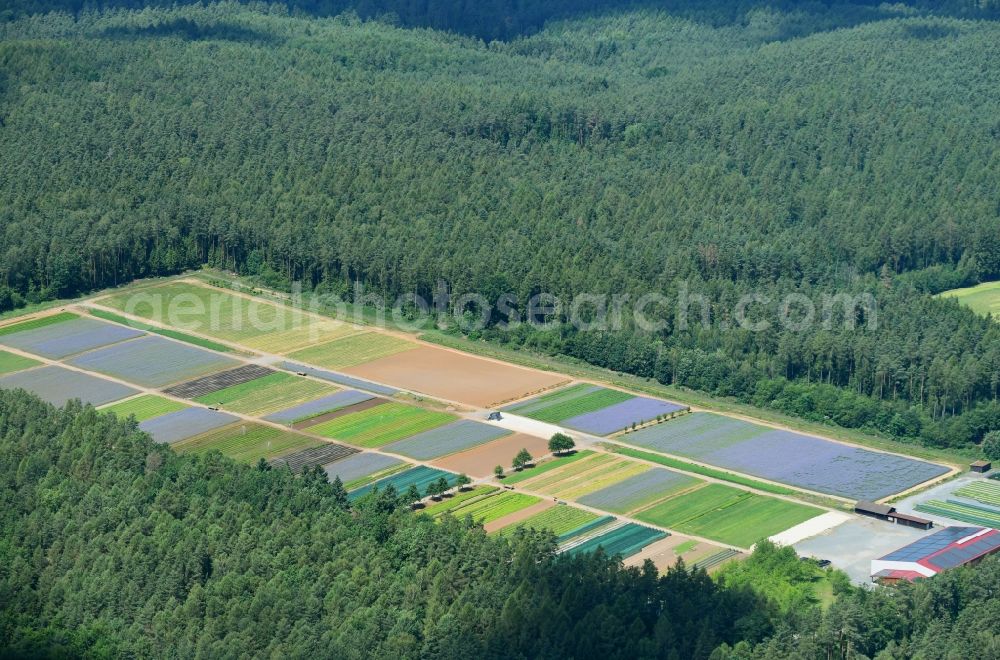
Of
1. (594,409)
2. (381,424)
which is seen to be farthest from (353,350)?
(594,409)

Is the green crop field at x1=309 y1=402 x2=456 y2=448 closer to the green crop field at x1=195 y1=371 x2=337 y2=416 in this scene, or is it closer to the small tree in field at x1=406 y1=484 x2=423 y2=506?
the green crop field at x1=195 y1=371 x2=337 y2=416

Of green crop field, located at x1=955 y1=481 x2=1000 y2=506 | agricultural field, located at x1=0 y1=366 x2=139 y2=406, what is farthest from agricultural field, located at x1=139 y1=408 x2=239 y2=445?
green crop field, located at x1=955 y1=481 x2=1000 y2=506

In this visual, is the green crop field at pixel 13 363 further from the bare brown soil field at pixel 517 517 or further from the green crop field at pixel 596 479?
the bare brown soil field at pixel 517 517

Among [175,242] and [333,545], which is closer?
[333,545]

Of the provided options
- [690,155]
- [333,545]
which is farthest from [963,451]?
[690,155]

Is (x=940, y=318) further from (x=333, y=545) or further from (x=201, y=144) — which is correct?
(x=201, y=144)

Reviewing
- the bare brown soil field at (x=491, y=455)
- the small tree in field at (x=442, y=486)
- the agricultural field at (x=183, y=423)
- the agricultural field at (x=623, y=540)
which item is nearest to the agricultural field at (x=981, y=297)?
the bare brown soil field at (x=491, y=455)
